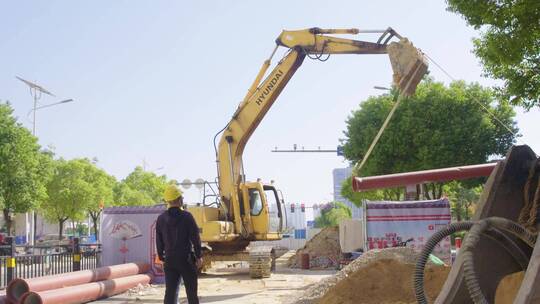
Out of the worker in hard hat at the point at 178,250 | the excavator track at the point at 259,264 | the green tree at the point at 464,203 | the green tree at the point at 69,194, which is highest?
the green tree at the point at 69,194

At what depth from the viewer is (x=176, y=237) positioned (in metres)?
7.86

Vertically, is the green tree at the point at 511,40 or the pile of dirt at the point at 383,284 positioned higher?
the green tree at the point at 511,40

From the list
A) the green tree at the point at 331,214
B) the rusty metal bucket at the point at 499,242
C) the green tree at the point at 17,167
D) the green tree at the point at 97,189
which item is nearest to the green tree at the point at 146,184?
the green tree at the point at 97,189

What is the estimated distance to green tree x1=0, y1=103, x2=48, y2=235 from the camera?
35094 mm

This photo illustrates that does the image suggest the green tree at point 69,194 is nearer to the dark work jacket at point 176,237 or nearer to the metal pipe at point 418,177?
the metal pipe at point 418,177

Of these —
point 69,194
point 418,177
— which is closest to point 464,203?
point 69,194

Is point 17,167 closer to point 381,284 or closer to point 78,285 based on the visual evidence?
point 78,285

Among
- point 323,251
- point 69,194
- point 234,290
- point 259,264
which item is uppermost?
point 69,194

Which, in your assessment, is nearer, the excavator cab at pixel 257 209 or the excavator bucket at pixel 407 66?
the excavator bucket at pixel 407 66

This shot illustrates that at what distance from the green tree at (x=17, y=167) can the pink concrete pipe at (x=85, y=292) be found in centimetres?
2214

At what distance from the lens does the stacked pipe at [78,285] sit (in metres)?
10.5

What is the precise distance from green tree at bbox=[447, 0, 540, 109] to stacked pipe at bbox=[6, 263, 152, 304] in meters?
9.23

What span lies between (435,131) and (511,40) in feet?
63.8

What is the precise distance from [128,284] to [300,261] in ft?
39.9
